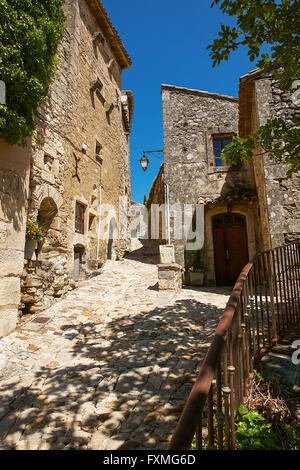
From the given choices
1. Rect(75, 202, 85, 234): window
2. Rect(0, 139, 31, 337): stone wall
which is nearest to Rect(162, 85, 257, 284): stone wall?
Rect(75, 202, 85, 234): window

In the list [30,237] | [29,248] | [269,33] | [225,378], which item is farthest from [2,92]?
[225,378]

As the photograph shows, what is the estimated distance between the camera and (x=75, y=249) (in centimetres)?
940

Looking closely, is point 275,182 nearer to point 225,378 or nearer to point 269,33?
point 269,33

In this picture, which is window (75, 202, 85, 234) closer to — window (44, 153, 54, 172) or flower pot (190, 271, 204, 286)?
window (44, 153, 54, 172)

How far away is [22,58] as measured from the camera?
4.29m

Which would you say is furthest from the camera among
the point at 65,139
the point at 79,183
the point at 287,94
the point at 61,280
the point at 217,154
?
the point at 217,154

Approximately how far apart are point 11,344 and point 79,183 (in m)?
6.28

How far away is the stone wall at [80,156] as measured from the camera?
6492 millimetres

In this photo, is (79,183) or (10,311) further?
(79,183)

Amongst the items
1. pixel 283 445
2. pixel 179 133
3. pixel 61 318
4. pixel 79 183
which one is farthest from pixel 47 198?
pixel 283 445

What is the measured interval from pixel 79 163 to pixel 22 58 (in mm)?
Result: 4957

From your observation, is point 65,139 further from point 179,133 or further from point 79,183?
point 179,133

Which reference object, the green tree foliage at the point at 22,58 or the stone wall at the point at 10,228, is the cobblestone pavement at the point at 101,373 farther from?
the green tree foliage at the point at 22,58

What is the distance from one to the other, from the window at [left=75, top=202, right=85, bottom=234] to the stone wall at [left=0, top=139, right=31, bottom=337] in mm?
4365
